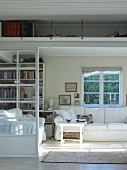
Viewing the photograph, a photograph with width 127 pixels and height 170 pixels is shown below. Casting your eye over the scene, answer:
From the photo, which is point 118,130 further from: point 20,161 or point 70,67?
point 20,161

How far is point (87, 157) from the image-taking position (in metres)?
6.16

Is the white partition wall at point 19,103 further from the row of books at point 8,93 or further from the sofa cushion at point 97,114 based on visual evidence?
the sofa cushion at point 97,114

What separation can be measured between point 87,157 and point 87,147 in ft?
3.85

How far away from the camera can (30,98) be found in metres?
6.30

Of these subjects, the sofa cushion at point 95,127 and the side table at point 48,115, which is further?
the side table at point 48,115

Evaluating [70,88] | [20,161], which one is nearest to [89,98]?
[70,88]

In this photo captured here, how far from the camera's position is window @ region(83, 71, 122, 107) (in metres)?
9.45

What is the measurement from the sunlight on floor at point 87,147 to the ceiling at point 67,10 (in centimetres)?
299

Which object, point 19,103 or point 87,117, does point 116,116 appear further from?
point 19,103

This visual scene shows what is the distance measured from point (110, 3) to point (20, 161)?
11.2 feet

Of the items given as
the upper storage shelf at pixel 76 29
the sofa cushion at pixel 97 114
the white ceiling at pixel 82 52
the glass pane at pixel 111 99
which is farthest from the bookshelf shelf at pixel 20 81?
the glass pane at pixel 111 99

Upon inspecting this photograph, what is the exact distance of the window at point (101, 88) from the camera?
9.45 meters

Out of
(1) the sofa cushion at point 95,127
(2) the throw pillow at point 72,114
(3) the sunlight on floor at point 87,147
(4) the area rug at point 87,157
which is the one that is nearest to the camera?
(4) the area rug at point 87,157

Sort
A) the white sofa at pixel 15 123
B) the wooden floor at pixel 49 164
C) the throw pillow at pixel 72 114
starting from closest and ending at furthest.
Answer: the wooden floor at pixel 49 164, the white sofa at pixel 15 123, the throw pillow at pixel 72 114
